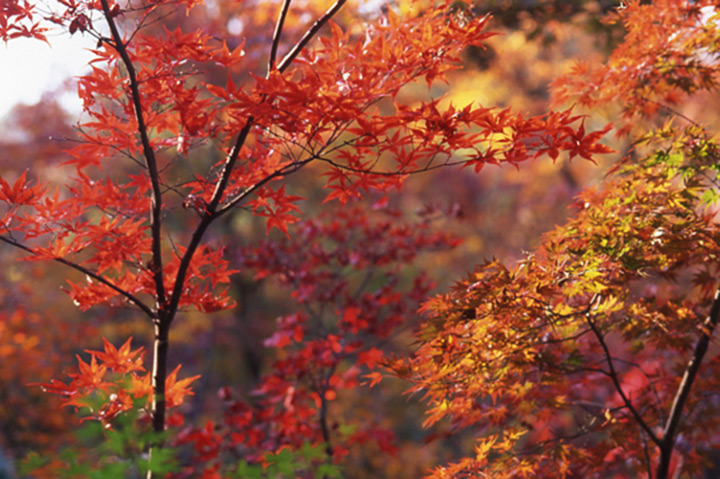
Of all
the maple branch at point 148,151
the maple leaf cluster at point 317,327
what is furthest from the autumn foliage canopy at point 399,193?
the maple leaf cluster at point 317,327

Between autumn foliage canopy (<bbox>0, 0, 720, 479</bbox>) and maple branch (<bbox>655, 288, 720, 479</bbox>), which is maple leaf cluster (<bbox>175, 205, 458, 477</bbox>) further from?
maple branch (<bbox>655, 288, 720, 479</bbox>)

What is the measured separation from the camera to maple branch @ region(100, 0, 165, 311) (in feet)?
5.52

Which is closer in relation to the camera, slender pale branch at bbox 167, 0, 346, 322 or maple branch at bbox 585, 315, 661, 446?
slender pale branch at bbox 167, 0, 346, 322

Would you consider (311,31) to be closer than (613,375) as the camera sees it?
Yes

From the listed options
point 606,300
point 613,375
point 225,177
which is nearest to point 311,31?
point 225,177

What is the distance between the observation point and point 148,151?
72.3 inches

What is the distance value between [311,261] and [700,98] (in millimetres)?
10058

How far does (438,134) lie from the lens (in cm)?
160

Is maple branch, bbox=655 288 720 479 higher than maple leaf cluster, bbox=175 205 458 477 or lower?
lower

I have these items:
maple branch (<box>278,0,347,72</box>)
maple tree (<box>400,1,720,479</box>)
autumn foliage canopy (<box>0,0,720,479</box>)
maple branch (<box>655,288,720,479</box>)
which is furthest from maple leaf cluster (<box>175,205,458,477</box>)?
maple branch (<box>278,0,347,72</box>)

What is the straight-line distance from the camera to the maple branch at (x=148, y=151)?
1.68 metres

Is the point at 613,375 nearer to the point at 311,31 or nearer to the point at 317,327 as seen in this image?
the point at 311,31

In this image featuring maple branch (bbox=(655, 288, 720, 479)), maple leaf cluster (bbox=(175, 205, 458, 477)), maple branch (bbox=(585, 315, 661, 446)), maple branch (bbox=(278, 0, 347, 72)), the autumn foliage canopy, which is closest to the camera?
the autumn foliage canopy

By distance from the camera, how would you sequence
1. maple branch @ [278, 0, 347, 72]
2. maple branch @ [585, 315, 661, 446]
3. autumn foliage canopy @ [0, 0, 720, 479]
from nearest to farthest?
autumn foliage canopy @ [0, 0, 720, 479], maple branch @ [278, 0, 347, 72], maple branch @ [585, 315, 661, 446]
